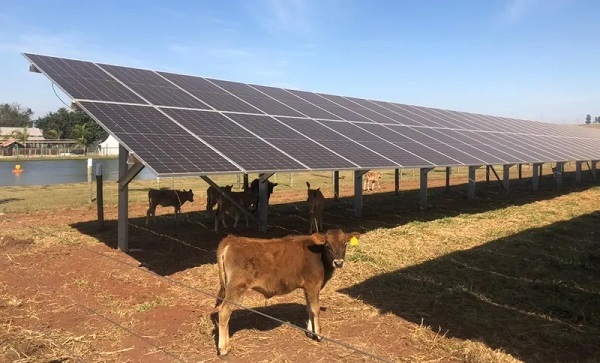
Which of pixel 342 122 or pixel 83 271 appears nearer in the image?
pixel 83 271

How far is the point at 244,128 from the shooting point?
12.4 meters

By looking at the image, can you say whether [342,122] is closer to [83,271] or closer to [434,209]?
[434,209]

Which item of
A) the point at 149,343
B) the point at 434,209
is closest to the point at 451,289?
the point at 149,343

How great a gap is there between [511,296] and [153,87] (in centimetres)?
1116

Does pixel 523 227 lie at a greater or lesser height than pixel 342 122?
lesser

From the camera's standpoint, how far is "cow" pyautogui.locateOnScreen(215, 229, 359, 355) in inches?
241

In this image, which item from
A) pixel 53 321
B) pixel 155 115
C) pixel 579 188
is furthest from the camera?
pixel 579 188

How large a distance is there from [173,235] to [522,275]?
30.3 ft

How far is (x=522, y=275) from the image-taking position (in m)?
9.52

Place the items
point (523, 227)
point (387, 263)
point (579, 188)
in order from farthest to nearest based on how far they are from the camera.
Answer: point (579, 188) → point (523, 227) → point (387, 263)

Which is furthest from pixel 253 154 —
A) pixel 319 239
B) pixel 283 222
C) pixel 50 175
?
pixel 50 175

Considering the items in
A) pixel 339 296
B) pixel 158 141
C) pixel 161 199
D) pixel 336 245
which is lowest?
pixel 339 296

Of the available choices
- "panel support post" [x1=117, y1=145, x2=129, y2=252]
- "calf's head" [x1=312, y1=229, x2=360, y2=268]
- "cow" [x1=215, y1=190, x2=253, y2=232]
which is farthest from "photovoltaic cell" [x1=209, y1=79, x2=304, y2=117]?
"calf's head" [x1=312, y1=229, x2=360, y2=268]

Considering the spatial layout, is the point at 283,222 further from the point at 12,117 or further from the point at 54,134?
the point at 12,117
